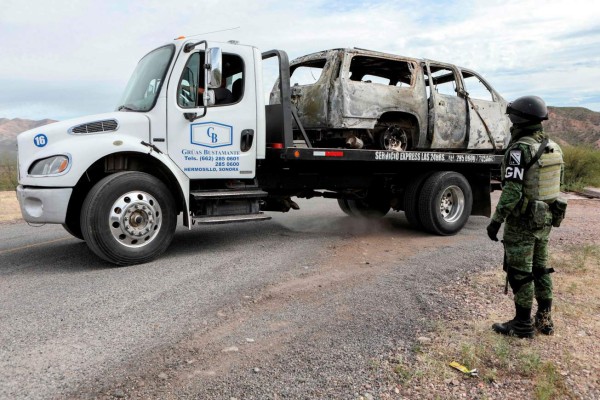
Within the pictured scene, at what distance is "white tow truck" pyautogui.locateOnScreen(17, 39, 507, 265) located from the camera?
556 cm

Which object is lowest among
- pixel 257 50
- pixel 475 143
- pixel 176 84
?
pixel 475 143

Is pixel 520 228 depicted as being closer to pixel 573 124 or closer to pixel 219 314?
pixel 219 314

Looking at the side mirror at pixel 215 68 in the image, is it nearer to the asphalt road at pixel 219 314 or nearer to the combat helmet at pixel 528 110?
the asphalt road at pixel 219 314

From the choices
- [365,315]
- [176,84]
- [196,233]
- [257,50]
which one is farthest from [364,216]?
[365,315]

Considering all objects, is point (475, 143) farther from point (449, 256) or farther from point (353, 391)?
point (353, 391)

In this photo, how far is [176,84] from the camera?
20.0 ft

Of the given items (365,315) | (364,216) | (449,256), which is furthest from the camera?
(364,216)

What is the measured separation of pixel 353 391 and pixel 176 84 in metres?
4.37

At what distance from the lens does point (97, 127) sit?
569 centimetres

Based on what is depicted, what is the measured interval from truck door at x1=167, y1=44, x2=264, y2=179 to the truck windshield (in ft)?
0.57

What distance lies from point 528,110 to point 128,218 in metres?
4.17

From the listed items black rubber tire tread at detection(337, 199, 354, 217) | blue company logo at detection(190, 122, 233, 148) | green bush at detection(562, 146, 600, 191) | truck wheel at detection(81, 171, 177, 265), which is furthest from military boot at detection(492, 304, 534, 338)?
green bush at detection(562, 146, 600, 191)

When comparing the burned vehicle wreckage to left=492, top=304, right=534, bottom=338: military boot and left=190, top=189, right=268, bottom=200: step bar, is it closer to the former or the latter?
left=190, top=189, right=268, bottom=200: step bar

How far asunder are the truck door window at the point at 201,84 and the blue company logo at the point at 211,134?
260mm
